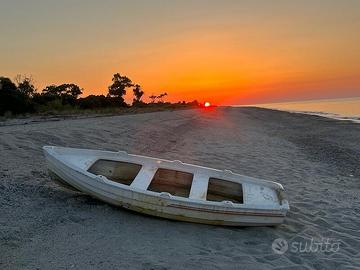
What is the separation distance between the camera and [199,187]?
7.46m

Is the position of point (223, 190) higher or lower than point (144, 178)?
lower

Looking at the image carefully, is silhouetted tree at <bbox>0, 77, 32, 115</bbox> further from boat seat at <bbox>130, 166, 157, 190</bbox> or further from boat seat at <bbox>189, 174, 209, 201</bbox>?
boat seat at <bbox>189, 174, 209, 201</bbox>

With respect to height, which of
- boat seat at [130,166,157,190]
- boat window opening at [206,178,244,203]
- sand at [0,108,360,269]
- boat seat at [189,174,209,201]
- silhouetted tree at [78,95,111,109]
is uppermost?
silhouetted tree at [78,95,111,109]

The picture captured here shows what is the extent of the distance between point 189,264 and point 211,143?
13110mm

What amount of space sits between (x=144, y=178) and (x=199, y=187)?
3.38ft

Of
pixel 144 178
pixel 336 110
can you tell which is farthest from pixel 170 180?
pixel 336 110

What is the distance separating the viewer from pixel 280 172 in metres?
11.9

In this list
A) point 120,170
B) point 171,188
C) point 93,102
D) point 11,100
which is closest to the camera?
point 171,188

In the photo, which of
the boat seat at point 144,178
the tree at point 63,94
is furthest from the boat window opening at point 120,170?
the tree at point 63,94

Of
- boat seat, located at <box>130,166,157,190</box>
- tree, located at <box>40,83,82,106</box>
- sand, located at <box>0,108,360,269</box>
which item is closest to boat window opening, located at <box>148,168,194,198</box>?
boat seat, located at <box>130,166,157,190</box>

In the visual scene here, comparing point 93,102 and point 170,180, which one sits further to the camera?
point 93,102

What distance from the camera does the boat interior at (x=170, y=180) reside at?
26.3 feet

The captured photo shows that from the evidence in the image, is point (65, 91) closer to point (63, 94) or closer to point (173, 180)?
point (63, 94)

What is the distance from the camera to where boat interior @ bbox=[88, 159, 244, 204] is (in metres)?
8.03
